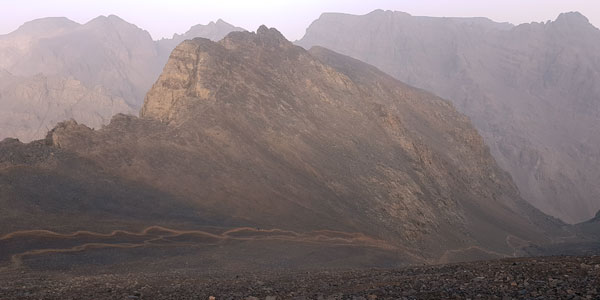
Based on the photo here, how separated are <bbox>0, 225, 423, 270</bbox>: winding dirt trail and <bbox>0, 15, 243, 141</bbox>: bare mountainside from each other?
105 metres

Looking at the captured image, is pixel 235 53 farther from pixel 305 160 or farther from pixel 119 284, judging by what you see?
pixel 119 284

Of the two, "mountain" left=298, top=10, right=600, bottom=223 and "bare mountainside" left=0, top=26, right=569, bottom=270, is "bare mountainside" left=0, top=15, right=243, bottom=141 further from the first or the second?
"mountain" left=298, top=10, right=600, bottom=223

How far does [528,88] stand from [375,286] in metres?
162

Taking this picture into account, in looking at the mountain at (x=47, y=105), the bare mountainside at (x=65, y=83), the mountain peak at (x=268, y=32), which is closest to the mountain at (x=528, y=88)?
the mountain peak at (x=268, y=32)

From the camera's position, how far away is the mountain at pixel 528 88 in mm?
115562

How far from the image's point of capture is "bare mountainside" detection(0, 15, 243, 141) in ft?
417

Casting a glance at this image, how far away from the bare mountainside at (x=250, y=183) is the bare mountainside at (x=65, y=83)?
85.0 m

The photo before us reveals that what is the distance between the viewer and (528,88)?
15825 cm

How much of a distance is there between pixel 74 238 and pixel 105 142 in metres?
13.8

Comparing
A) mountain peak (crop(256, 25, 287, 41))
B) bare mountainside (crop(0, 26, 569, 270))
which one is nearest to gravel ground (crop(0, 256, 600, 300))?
bare mountainside (crop(0, 26, 569, 270))

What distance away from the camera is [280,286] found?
17.4m

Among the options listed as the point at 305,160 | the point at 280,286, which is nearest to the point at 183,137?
the point at 305,160

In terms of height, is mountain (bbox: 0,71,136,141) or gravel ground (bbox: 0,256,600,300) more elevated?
mountain (bbox: 0,71,136,141)

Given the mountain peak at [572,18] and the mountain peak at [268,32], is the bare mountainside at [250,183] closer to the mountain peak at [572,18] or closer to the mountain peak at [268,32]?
the mountain peak at [268,32]
